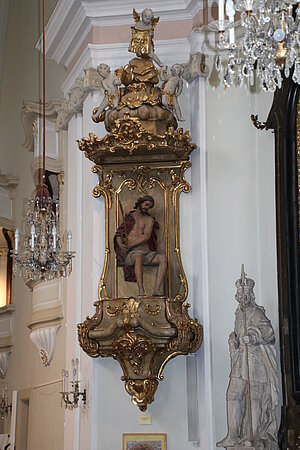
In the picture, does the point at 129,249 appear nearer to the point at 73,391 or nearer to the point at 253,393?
the point at 73,391

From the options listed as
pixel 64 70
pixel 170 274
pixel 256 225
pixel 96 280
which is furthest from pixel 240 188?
pixel 64 70

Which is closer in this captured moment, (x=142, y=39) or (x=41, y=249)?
(x=41, y=249)

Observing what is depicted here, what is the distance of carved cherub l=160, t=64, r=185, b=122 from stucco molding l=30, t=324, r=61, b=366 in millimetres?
3081

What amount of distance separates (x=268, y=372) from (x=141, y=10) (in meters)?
3.95

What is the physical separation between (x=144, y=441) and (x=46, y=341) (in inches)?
97.4

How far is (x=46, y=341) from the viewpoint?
33.6ft

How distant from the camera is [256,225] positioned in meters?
8.26

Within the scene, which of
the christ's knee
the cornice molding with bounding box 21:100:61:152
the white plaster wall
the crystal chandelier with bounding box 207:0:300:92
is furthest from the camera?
the cornice molding with bounding box 21:100:61:152

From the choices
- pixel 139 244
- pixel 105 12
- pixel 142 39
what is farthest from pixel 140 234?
pixel 105 12

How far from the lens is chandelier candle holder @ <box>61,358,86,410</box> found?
27.4 ft

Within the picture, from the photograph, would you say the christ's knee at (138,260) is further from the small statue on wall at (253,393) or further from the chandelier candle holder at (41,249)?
the small statue on wall at (253,393)

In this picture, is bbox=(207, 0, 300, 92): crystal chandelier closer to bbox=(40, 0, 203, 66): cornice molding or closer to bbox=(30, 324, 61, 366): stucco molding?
bbox=(40, 0, 203, 66): cornice molding

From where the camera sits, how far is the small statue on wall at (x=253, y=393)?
285 inches

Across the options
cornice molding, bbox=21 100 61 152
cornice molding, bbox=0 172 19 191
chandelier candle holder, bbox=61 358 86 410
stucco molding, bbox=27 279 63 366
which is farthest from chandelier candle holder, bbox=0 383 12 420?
chandelier candle holder, bbox=61 358 86 410
